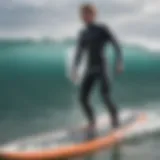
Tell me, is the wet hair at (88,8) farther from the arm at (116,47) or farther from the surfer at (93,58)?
the arm at (116,47)

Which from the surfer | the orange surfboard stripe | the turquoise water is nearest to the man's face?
the surfer

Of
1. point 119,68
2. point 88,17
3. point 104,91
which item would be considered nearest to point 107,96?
point 104,91

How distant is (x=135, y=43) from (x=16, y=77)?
0.55 meters

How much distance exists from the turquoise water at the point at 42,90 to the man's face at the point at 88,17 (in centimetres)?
12

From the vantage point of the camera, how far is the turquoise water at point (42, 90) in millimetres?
2105

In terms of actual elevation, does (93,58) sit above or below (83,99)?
above

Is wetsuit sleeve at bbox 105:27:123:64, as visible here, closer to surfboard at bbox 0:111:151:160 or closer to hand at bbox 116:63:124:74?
hand at bbox 116:63:124:74

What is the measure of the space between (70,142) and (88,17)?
55 cm

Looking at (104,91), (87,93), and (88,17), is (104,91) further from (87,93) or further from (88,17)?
(88,17)

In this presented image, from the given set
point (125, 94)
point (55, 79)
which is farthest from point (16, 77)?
point (125, 94)

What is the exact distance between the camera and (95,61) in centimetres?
212

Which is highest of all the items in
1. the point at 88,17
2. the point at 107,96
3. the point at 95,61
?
the point at 88,17

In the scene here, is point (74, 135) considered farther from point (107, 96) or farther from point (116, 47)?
point (116, 47)

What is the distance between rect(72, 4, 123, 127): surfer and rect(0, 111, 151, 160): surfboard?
5 centimetres
